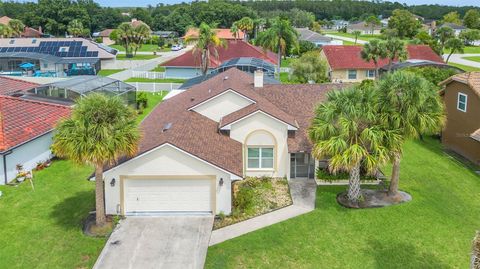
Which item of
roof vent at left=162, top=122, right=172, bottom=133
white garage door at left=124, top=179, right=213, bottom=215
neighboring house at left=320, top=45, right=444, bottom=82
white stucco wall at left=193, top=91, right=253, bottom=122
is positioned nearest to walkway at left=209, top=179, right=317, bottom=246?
white garage door at left=124, top=179, right=213, bottom=215

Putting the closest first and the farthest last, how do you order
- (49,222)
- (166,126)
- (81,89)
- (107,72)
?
(49,222) → (166,126) → (81,89) → (107,72)

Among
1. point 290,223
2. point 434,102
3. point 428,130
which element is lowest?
point 290,223

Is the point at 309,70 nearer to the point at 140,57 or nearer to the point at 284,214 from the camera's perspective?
the point at 284,214

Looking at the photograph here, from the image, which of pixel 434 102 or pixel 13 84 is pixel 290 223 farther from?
pixel 13 84

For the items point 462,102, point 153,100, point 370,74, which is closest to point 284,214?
point 462,102

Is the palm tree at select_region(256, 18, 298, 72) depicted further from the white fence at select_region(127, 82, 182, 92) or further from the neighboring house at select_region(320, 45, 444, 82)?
the white fence at select_region(127, 82, 182, 92)

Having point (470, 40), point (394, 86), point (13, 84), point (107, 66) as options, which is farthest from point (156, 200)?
point (470, 40)
